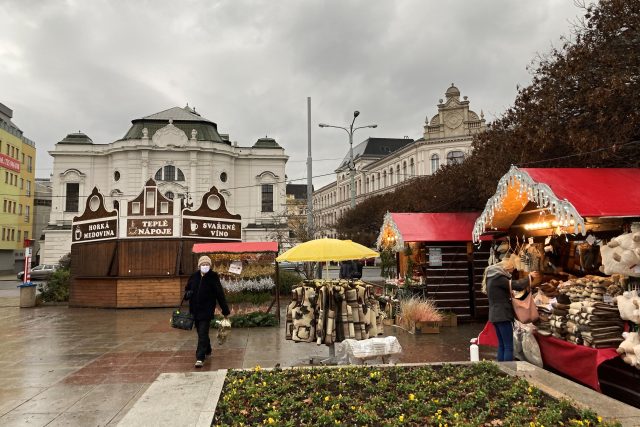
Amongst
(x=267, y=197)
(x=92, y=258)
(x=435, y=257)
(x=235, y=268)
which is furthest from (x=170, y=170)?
(x=435, y=257)

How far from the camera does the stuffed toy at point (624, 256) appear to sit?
6074mm

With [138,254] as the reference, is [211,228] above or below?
above

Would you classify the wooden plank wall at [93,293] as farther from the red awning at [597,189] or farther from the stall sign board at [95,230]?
the red awning at [597,189]

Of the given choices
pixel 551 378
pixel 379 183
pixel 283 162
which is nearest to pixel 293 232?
pixel 283 162

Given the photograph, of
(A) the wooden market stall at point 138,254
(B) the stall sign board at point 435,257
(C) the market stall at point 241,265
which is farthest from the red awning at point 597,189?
(A) the wooden market stall at point 138,254

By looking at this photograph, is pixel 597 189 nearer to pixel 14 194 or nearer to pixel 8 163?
pixel 8 163

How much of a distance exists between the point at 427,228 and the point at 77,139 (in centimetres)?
4549

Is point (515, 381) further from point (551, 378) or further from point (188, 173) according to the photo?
point (188, 173)

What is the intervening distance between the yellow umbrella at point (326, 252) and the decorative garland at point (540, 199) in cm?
276

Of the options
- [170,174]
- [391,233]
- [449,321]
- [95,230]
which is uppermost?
[170,174]

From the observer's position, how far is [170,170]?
45406 millimetres

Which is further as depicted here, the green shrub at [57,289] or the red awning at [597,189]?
the green shrub at [57,289]

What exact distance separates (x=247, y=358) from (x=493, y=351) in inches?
187

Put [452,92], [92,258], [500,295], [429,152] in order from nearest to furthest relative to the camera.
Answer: [500,295]
[92,258]
[452,92]
[429,152]
